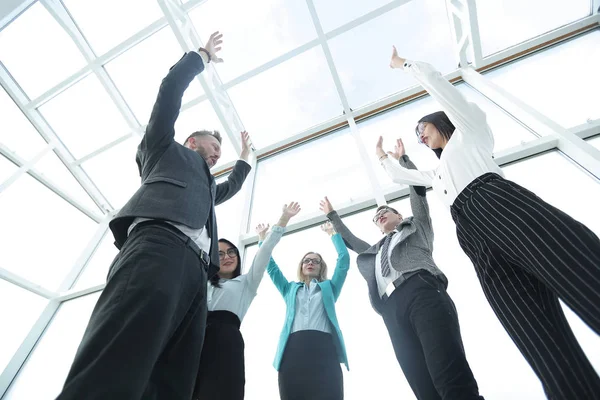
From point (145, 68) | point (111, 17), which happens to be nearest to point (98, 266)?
point (145, 68)

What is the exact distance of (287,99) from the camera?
3768mm

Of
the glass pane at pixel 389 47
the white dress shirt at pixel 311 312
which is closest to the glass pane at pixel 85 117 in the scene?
the glass pane at pixel 389 47

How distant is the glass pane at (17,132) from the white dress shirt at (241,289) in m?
3.49

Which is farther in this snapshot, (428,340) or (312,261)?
(312,261)

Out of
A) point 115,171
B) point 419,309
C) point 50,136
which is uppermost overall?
point 50,136

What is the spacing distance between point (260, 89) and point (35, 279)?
3299 mm

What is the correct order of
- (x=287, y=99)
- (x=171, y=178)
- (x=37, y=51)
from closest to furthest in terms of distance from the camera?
(x=171, y=178), (x=37, y=51), (x=287, y=99)

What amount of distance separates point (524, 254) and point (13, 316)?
4.12 meters

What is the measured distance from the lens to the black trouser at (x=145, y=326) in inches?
22.2

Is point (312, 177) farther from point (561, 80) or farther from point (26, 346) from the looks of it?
point (26, 346)

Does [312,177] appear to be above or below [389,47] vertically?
below

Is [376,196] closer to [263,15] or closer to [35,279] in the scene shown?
[263,15]

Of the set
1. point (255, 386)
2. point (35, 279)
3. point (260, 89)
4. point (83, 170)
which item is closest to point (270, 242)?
point (255, 386)

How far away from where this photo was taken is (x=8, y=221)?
10.2 feet
